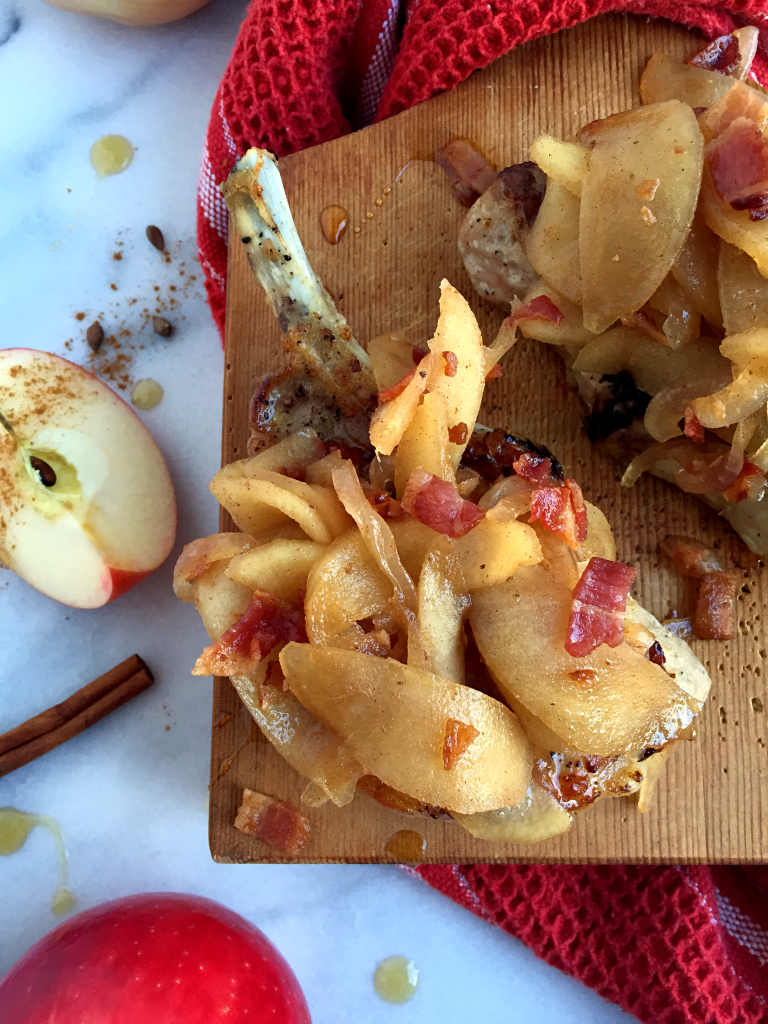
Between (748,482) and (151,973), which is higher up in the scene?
(748,482)

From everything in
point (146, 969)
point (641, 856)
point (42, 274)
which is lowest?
point (641, 856)

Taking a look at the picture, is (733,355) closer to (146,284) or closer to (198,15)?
(146,284)

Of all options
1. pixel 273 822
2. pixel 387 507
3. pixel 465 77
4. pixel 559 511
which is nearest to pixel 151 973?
pixel 273 822

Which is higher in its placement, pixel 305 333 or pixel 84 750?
pixel 305 333

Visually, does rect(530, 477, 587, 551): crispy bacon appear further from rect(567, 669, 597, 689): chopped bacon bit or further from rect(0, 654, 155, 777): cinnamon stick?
rect(0, 654, 155, 777): cinnamon stick

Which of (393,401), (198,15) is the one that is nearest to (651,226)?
(393,401)

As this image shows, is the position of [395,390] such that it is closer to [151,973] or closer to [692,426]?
[692,426]

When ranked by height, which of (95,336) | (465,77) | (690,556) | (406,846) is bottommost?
(406,846)
